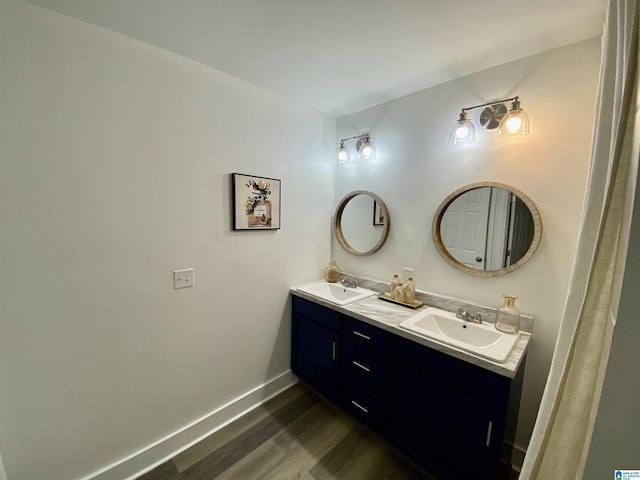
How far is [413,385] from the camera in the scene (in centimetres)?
153

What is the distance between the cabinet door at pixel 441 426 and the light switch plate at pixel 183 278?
1.36m

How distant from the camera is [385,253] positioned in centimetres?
222

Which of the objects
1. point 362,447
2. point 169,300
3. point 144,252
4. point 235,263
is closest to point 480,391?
point 362,447

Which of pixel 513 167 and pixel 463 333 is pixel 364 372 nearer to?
pixel 463 333

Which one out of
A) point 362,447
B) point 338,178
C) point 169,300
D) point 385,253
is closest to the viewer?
point 169,300

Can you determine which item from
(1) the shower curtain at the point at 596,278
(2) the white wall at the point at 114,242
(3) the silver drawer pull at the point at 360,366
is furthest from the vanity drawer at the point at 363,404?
(1) the shower curtain at the point at 596,278

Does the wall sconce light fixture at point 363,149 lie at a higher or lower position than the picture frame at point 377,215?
higher

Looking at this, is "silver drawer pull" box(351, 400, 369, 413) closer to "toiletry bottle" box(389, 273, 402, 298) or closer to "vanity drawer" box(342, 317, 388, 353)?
"vanity drawer" box(342, 317, 388, 353)

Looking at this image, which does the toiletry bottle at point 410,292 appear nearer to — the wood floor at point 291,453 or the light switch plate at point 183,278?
the wood floor at point 291,453

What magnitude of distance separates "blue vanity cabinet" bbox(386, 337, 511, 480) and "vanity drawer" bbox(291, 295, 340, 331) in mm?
465

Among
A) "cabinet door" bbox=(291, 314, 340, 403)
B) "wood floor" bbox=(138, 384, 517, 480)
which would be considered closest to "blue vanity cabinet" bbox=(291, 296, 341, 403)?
"cabinet door" bbox=(291, 314, 340, 403)

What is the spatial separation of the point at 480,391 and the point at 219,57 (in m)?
2.28

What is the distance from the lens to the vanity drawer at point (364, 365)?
1.68 meters

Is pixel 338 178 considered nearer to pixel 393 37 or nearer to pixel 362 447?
pixel 393 37
